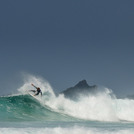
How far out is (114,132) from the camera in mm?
17156

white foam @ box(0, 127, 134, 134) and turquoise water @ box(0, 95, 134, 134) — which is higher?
turquoise water @ box(0, 95, 134, 134)

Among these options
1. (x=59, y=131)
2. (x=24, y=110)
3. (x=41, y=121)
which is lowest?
(x=59, y=131)

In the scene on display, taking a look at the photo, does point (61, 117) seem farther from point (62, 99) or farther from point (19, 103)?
point (62, 99)

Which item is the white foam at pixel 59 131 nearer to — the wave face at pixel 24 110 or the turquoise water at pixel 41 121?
the turquoise water at pixel 41 121

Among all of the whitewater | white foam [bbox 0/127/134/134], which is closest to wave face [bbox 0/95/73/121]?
the whitewater

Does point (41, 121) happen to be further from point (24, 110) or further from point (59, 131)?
point (59, 131)

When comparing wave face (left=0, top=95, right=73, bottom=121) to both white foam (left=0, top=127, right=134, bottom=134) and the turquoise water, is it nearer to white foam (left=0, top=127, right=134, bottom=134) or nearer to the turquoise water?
the turquoise water

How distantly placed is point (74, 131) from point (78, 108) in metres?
14.8

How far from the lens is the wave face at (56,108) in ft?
83.5

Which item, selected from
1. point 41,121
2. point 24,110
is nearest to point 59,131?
point 41,121

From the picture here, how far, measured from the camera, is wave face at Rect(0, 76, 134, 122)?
1002 inches

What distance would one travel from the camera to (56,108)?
30.8 meters

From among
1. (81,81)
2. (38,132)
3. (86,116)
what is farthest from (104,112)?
(81,81)

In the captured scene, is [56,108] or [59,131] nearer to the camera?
[59,131]
